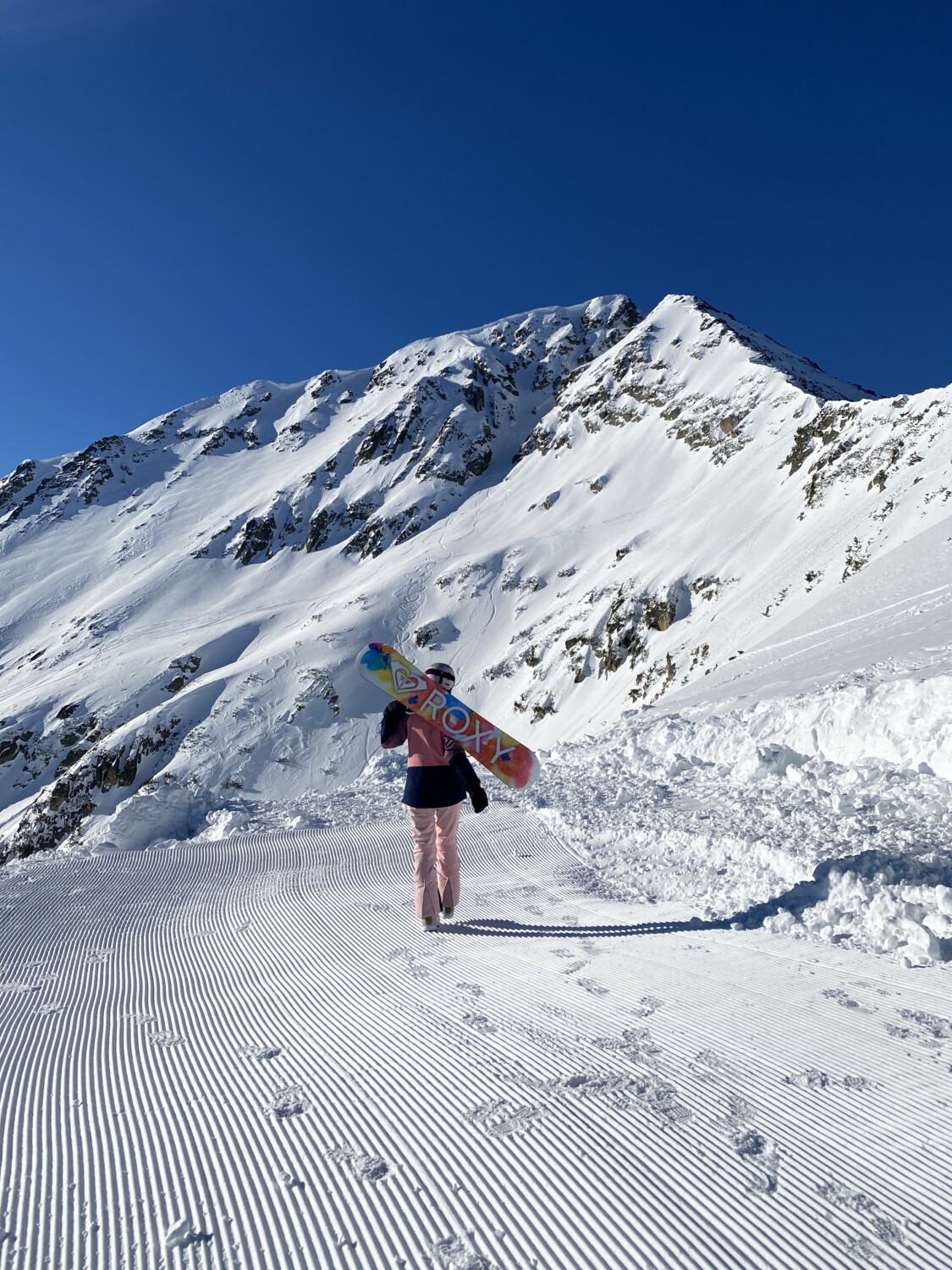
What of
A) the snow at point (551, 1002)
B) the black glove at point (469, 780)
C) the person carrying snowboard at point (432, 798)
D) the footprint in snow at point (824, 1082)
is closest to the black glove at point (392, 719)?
the person carrying snowboard at point (432, 798)

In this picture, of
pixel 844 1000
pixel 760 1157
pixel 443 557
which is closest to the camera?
pixel 760 1157

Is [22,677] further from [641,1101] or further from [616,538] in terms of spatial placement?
[641,1101]

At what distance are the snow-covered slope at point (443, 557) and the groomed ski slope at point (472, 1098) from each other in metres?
4.95

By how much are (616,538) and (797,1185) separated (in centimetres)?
6718

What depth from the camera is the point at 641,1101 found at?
9.61ft

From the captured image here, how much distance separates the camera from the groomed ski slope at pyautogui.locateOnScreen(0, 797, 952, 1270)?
7.30ft

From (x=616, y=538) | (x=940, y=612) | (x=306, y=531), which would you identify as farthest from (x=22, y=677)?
(x=940, y=612)

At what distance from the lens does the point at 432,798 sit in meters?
5.94

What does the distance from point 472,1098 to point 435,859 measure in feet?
9.53

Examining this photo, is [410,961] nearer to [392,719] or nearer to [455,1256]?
[392,719]

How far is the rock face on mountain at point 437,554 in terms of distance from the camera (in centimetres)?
4278

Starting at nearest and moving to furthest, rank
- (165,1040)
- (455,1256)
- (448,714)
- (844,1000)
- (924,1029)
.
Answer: (455,1256) < (924,1029) < (844,1000) < (165,1040) < (448,714)

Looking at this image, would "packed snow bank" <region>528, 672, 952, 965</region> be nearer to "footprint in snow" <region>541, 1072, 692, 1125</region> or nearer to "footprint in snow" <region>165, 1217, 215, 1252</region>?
"footprint in snow" <region>541, 1072, 692, 1125</region>

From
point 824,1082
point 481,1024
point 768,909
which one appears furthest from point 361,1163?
point 768,909
